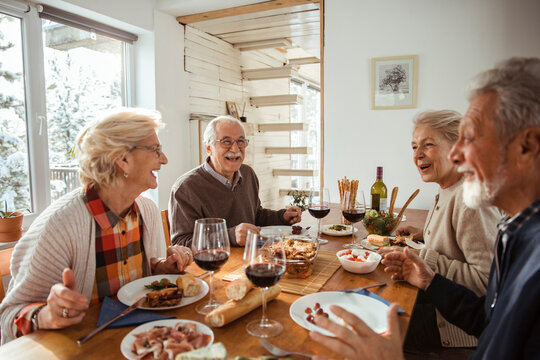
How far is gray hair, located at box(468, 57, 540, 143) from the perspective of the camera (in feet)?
2.76

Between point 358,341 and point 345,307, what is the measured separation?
295mm

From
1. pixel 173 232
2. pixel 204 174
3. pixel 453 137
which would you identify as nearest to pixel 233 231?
pixel 173 232

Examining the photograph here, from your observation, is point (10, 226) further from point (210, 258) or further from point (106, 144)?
point (210, 258)

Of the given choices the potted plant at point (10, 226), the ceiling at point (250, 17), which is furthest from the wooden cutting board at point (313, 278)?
the ceiling at point (250, 17)

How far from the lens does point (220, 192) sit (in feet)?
7.34

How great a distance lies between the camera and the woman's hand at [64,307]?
950 mm

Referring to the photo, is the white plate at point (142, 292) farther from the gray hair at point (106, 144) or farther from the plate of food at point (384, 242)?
the plate of food at point (384, 242)

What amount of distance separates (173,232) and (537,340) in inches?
65.7

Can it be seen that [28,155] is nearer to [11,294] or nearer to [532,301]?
[11,294]

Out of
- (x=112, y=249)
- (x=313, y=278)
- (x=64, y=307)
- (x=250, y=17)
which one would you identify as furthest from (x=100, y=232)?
(x=250, y=17)

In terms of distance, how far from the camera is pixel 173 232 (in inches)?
80.0

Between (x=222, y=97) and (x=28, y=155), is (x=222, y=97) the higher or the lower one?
the higher one

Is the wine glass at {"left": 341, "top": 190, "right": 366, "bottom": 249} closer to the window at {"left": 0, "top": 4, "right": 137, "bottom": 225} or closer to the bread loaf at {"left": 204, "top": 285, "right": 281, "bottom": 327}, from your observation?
the bread loaf at {"left": 204, "top": 285, "right": 281, "bottom": 327}

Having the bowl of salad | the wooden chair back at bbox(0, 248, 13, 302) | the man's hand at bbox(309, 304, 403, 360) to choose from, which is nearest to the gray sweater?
the bowl of salad
